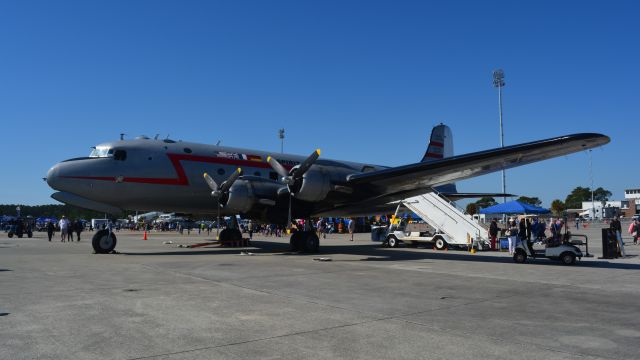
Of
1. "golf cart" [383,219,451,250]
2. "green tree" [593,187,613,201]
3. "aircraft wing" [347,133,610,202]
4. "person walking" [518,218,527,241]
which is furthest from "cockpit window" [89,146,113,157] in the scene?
"green tree" [593,187,613,201]

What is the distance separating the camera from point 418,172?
14.4 m

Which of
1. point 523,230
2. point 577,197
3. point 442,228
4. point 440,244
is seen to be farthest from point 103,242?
point 577,197

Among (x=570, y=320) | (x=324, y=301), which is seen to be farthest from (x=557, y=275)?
(x=324, y=301)

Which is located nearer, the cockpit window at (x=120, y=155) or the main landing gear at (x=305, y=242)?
the cockpit window at (x=120, y=155)

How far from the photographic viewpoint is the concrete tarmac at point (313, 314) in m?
4.37

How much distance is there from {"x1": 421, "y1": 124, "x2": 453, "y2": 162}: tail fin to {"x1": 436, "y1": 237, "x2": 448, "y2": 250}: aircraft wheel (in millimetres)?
5927

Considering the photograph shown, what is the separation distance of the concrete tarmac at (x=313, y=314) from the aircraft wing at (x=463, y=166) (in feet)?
11.5

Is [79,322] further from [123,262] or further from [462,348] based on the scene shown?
[123,262]

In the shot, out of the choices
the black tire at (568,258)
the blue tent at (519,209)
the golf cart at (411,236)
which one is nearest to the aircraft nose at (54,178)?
the golf cart at (411,236)

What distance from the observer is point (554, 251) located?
13.4m

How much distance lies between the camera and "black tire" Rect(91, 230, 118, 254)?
1562cm

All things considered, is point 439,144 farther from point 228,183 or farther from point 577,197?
point 577,197

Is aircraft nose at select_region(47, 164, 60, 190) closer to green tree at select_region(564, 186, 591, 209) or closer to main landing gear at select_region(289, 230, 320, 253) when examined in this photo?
main landing gear at select_region(289, 230, 320, 253)

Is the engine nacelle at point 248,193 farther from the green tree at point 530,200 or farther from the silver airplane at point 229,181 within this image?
the green tree at point 530,200
